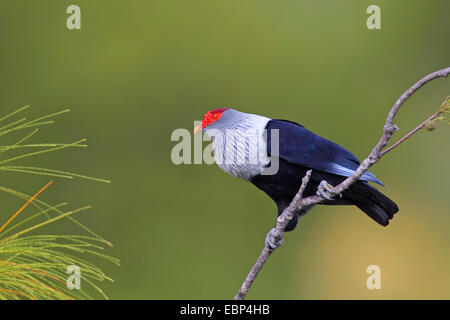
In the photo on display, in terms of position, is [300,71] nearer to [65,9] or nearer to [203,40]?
[203,40]

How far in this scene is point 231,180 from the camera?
165 inches

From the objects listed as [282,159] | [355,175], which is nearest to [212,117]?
[282,159]

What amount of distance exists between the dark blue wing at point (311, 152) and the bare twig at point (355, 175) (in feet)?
0.84

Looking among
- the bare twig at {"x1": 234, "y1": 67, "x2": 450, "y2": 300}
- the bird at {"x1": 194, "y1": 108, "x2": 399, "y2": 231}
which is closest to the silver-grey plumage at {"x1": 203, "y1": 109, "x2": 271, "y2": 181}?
the bird at {"x1": 194, "y1": 108, "x2": 399, "y2": 231}

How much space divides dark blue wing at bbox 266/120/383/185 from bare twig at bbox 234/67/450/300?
26 cm

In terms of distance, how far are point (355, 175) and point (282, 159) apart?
1.90 ft

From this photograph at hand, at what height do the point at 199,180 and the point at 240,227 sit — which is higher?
the point at 199,180

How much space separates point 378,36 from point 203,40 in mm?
1289

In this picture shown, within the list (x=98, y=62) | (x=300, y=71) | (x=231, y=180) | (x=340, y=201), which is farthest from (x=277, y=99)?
(x=340, y=201)

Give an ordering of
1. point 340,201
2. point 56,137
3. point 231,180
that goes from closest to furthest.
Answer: point 340,201 → point 56,137 → point 231,180

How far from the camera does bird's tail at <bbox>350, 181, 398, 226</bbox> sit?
193cm

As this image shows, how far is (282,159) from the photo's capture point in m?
1.96

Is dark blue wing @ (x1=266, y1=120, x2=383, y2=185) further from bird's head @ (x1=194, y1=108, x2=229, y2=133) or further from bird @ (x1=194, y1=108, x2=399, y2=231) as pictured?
bird's head @ (x1=194, y1=108, x2=229, y2=133)

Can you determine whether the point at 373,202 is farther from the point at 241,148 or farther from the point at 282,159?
the point at 241,148
